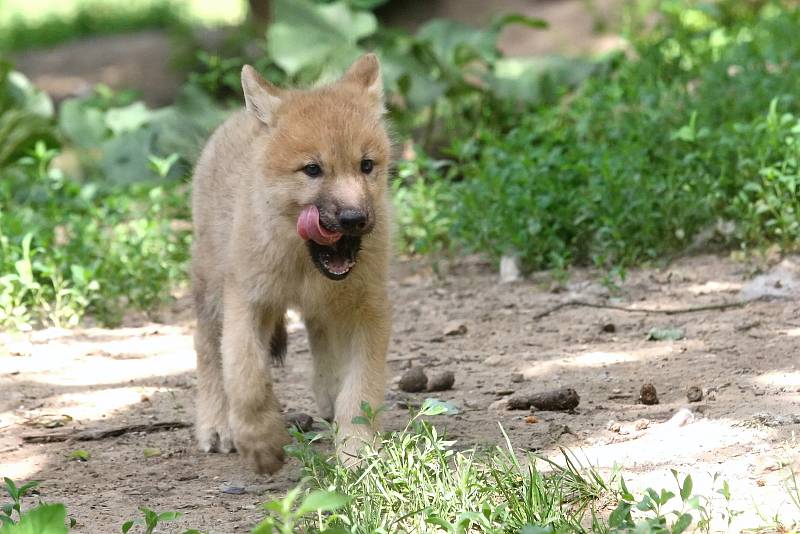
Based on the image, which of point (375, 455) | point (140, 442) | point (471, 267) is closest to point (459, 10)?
point (471, 267)

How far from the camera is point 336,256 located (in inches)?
182

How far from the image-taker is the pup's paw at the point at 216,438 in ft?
17.0

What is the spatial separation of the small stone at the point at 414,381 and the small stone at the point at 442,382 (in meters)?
0.03

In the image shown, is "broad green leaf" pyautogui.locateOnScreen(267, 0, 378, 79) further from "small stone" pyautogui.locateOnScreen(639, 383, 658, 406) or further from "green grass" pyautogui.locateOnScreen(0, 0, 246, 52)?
"green grass" pyautogui.locateOnScreen(0, 0, 246, 52)

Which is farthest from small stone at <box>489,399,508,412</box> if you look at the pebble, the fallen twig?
the fallen twig

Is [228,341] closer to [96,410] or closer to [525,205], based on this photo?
[96,410]

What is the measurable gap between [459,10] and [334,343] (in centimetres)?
953

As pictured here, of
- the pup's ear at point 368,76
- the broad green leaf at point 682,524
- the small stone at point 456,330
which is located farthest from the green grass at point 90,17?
the broad green leaf at point 682,524

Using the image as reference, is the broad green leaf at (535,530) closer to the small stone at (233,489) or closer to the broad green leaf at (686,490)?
the broad green leaf at (686,490)

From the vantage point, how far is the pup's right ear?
16.0ft

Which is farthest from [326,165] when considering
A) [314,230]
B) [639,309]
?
[639,309]

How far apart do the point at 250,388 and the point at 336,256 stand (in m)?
0.63

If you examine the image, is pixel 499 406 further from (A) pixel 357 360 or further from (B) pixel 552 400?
(A) pixel 357 360

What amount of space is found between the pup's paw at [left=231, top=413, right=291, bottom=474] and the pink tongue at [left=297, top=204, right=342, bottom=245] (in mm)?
728
